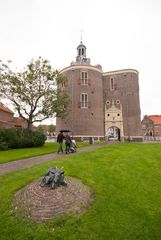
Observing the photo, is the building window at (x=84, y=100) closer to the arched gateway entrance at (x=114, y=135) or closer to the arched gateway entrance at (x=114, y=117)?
the arched gateway entrance at (x=114, y=117)

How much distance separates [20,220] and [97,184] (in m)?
3.45

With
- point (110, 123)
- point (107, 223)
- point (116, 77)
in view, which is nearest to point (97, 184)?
point (107, 223)

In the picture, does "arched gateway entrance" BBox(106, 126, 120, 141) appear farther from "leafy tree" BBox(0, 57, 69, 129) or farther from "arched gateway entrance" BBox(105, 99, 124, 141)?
"leafy tree" BBox(0, 57, 69, 129)

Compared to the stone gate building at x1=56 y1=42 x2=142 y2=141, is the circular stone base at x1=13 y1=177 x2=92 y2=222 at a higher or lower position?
lower

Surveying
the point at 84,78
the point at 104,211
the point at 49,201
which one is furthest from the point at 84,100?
the point at 104,211

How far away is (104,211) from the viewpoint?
17.5ft

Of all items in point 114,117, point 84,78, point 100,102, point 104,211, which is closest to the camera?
point 104,211

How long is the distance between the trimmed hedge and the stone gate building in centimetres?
1173

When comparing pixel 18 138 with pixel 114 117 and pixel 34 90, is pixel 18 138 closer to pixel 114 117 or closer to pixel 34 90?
pixel 34 90

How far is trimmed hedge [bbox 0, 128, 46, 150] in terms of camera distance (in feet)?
64.6

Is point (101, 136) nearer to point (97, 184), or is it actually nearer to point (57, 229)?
point (97, 184)

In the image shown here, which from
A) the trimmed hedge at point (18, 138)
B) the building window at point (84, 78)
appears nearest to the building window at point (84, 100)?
the building window at point (84, 78)

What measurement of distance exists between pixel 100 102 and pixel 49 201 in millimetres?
32360

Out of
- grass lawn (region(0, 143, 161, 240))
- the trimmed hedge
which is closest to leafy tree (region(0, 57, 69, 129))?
the trimmed hedge
